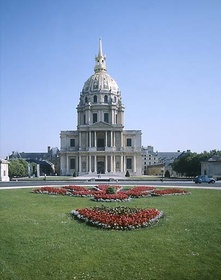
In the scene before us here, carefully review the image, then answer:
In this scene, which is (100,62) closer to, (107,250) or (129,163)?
(129,163)

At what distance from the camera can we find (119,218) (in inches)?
569

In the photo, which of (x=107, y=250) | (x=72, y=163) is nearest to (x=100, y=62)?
(x=72, y=163)

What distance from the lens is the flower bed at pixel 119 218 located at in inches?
544

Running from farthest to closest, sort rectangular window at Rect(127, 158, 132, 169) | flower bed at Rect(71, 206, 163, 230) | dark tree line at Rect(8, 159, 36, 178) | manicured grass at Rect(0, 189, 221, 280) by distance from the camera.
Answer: rectangular window at Rect(127, 158, 132, 169)
dark tree line at Rect(8, 159, 36, 178)
flower bed at Rect(71, 206, 163, 230)
manicured grass at Rect(0, 189, 221, 280)

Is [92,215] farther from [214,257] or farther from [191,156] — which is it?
[191,156]

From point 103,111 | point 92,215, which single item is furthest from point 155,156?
point 92,215

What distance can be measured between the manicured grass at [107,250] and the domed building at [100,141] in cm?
7092

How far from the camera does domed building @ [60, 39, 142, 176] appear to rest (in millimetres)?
88750

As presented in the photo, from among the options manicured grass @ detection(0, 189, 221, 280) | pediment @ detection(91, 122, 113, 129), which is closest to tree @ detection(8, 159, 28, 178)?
pediment @ detection(91, 122, 113, 129)

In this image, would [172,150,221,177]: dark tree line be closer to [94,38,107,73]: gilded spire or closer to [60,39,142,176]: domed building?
[60,39,142,176]: domed building

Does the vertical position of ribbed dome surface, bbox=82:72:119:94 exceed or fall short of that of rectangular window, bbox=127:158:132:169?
it exceeds it

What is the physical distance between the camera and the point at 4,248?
1132cm

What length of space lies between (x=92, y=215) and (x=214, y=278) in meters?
7.29

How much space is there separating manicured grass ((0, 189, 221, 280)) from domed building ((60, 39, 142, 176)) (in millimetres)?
70916
